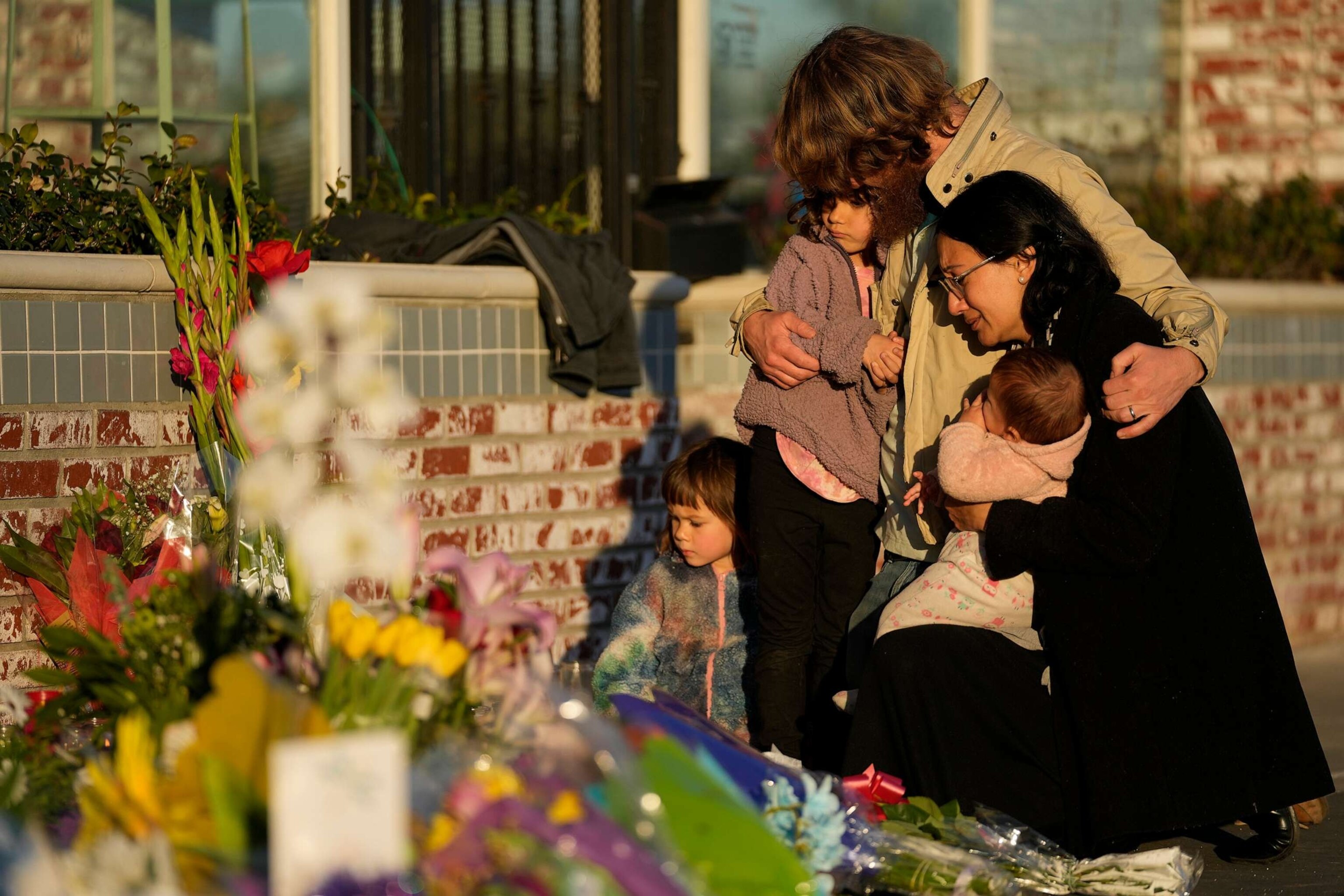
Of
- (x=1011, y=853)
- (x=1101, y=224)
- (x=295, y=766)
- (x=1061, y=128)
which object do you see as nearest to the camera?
(x=295, y=766)

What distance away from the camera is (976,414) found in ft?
10.5

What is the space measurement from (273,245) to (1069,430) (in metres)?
1.96

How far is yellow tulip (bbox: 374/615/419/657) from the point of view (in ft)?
6.00

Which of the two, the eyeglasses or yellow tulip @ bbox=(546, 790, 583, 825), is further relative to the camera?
the eyeglasses

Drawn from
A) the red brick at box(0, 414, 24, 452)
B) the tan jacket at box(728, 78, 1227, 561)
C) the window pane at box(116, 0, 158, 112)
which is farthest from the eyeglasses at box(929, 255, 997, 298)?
the window pane at box(116, 0, 158, 112)

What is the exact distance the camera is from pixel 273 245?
12.6ft

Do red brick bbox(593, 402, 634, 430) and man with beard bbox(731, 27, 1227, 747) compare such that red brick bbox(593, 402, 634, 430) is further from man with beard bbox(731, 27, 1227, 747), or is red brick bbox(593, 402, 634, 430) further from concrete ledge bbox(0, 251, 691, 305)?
man with beard bbox(731, 27, 1227, 747)

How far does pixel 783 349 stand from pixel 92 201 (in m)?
1.85

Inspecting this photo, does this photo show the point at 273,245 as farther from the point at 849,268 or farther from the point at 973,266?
the point at 973,266

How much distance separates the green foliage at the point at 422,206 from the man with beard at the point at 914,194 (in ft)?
6.01

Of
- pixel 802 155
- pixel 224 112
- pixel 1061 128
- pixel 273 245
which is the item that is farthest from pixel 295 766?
pixel 1061 128

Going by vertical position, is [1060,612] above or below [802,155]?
below

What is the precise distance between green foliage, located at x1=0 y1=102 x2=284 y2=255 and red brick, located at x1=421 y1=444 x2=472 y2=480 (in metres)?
0.78

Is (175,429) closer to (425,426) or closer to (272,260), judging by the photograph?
(272,260)
